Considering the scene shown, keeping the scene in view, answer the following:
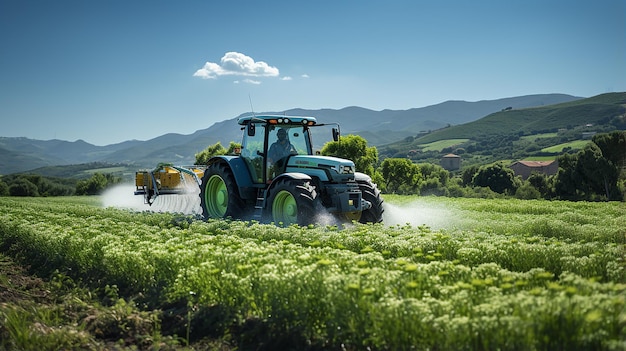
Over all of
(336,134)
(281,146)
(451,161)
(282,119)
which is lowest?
(451,161)

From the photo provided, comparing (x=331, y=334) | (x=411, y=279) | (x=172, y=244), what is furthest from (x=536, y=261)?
(x=172, y=244)

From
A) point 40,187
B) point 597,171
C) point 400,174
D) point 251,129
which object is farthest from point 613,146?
point 40,187

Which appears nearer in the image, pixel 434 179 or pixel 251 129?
pixel 251 129

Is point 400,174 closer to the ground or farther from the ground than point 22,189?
closer to the ground

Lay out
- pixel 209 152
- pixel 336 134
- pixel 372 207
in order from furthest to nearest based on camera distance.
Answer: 1. pixel 209 152
2. pixel 336 134
3. pixel 372 207

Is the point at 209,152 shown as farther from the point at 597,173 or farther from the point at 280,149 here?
the point at 280,149

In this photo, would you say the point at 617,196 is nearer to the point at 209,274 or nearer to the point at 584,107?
the point at 209,274

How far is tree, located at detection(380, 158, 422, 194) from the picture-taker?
74750 mm

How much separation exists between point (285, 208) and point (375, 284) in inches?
300

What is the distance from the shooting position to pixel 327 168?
42.0 ft

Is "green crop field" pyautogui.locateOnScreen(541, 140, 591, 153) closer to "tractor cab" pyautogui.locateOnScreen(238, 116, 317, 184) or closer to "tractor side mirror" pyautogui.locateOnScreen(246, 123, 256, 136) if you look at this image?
"tractor cab" pyautogui.locateOnScreen(238, 116, 317, 184)

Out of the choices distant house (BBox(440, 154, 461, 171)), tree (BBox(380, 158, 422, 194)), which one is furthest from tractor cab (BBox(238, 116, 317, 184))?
distant house (BBox(440, 154, 461, 171))

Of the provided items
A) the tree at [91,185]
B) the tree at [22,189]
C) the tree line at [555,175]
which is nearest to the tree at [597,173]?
the tree line at [555,175]

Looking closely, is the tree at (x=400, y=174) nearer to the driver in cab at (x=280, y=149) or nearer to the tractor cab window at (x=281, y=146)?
the tractor cab window at (x=281, y=146)
